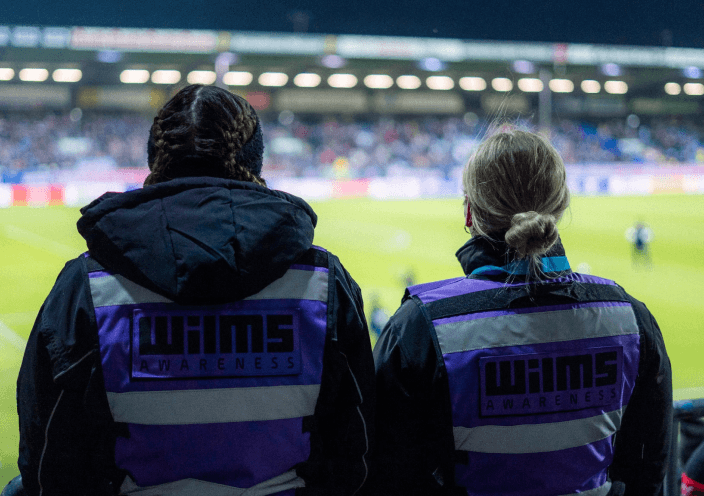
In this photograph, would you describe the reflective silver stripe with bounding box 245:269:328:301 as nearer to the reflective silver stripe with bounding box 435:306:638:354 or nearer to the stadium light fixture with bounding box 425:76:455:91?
the reflective silver stripe with bounding box 435:306:638:354

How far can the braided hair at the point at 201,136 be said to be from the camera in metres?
1.56

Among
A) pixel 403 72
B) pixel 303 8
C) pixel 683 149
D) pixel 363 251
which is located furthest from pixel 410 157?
pixel 363 251

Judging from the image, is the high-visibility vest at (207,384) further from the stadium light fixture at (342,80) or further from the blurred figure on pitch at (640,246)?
the stadium light fixture at (342,80)

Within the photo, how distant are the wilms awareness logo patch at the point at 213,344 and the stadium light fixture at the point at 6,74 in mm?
29196

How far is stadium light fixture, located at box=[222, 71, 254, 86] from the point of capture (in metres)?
31.1

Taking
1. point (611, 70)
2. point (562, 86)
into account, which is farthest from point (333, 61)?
point (611, 70)

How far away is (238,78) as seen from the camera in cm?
3147

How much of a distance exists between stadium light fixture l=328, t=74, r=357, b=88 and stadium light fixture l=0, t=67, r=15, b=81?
1400 centimetres

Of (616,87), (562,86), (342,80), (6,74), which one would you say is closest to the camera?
(6,74)

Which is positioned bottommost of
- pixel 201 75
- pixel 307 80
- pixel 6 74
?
pixel 6 74

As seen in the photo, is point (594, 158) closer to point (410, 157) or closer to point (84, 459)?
point (410, 157)

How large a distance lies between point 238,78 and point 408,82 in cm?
867

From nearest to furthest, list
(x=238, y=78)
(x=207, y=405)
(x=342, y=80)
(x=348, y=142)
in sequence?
(x=207, y=405)
(x=238, y=78)
(x=348, y=142)
(x=342, y=80)

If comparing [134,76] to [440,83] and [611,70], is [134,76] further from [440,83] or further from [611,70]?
[611,70]
